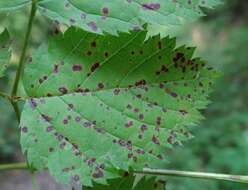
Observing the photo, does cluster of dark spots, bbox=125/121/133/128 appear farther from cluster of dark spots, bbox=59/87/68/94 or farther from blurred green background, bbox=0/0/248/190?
blurred green background, bbox=0/0/248/190

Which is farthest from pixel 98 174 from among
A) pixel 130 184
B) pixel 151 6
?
pixel 151 6

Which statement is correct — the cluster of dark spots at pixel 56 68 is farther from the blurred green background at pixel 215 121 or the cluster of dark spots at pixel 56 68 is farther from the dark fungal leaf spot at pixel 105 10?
the blurred green background at pixel 215 121

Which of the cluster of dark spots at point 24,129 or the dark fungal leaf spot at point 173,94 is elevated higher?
the dark fungal leaf spot at point 173,94

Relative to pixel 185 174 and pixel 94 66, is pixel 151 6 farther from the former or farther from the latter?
pixel 185 174

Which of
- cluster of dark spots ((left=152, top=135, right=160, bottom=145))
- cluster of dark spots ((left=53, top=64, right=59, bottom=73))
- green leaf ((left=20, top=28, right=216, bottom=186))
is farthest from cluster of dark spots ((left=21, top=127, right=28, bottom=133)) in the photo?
cluster of dark spots ((left=152, top=135, right=160, bottom=145))

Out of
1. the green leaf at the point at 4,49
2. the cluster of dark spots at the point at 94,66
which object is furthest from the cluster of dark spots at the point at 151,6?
the green leaf at the point at 4,49
